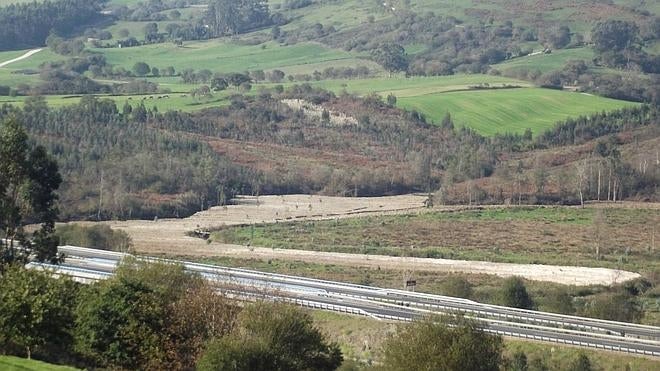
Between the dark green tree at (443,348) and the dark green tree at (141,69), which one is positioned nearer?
the dark green tree at (443,348)

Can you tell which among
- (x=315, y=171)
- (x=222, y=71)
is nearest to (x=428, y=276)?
(x=315, y=171)

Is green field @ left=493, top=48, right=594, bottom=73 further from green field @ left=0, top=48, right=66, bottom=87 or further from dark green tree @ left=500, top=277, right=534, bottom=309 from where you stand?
dark green tree @ left=500, top=277, right=534, bottom=309

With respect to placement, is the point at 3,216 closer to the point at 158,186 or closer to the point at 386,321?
the point at 386,321

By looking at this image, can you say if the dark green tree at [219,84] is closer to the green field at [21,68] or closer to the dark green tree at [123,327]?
the green field at [21,68]

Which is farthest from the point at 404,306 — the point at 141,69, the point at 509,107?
the point at 141,69

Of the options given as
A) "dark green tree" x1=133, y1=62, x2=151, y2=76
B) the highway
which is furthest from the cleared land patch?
"dark green tree" x1=133, y1=62, x2=151, y2=76

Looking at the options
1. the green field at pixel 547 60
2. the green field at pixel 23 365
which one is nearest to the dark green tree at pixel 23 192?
the green field at pixel 23 365

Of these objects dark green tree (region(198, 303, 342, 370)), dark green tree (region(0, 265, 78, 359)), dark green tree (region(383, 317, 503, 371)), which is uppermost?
dark green tree (region(0, 265, 78, 359))
